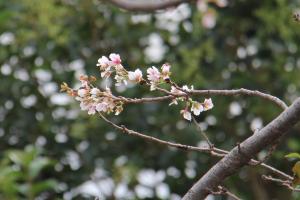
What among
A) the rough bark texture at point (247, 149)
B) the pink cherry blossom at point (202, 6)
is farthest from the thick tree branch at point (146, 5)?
the rough bark texture at point (247, 149)

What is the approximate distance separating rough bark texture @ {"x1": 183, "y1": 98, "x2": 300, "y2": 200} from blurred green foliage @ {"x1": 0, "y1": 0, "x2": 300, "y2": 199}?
5.20 ft

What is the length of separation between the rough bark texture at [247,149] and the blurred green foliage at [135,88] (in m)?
1.59

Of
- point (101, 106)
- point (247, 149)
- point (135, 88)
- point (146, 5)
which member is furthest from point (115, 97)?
point (135, 88)

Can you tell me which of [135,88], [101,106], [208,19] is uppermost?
[101,106]

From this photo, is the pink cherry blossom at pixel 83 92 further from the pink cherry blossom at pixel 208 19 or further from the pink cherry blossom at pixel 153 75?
the pink cherry blossom at pixel 208 19

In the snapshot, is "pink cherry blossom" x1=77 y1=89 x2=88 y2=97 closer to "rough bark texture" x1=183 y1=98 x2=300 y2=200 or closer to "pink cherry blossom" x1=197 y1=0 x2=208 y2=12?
"rough bark texture" x1=183 y1=98 x2=300 y2=200

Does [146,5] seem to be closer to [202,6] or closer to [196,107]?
[202,6]

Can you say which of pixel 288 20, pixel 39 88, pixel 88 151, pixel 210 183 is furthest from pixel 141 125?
pixel 210 183

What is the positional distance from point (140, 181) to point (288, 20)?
0.84m

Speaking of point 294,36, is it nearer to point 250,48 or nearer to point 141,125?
point 250,48

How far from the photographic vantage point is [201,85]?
2518mm

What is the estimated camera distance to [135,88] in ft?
8.64

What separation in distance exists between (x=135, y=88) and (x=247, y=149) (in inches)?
66.2

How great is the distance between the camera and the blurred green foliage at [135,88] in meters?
2.65
